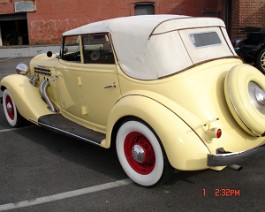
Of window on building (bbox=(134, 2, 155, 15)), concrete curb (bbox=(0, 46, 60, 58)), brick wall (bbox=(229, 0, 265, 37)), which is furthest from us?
window on building (bbox=(134, 2, 155, 15))

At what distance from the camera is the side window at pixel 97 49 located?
4.07 m

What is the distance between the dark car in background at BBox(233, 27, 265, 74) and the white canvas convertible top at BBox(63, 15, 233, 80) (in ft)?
17.1

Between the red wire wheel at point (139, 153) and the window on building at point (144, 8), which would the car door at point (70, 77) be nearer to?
the red wire wheel at point (139, 153)

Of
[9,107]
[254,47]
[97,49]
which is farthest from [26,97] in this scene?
[254,47]

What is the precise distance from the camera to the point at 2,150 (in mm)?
4883

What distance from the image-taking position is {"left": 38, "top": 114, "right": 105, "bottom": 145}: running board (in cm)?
408

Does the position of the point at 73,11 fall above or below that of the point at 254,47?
above

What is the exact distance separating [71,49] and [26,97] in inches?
40.5

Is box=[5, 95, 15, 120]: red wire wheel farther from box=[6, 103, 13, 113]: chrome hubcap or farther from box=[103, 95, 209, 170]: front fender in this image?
box=[103, 95, 209, 170]: front fender

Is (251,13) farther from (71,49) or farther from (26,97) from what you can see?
(26,97)

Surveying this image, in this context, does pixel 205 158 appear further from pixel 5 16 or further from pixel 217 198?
pixel 5 16

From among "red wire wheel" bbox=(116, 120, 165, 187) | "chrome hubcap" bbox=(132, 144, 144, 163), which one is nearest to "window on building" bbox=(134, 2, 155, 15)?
"red wire wheel" bbox=(116, 120, 165, 187)

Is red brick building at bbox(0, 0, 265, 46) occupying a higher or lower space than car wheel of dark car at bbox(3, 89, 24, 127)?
higher

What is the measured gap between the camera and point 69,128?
4508mm
